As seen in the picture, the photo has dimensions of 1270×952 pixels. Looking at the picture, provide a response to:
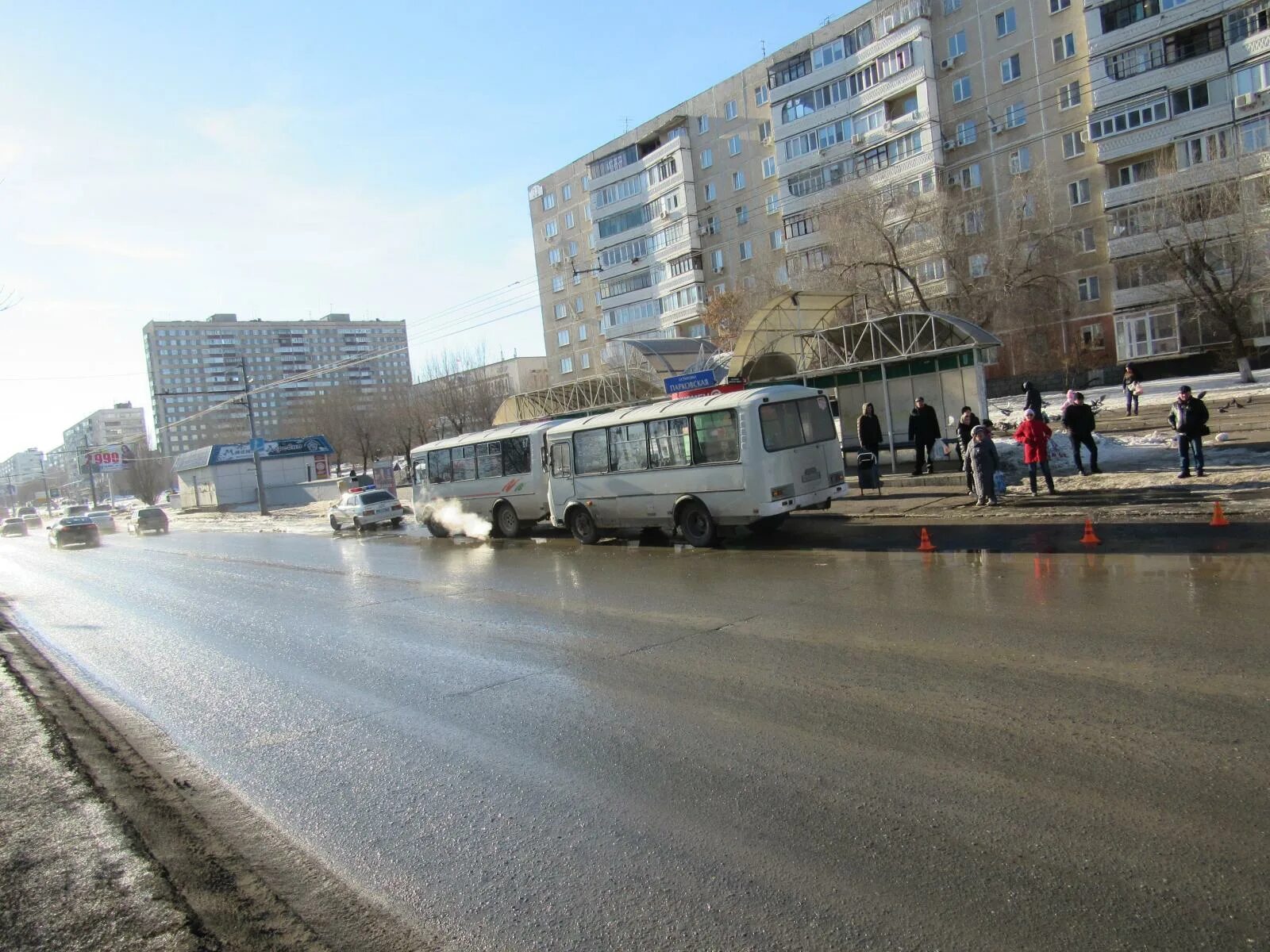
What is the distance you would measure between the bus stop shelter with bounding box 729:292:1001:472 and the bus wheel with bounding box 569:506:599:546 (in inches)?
297

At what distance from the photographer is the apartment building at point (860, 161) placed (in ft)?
140

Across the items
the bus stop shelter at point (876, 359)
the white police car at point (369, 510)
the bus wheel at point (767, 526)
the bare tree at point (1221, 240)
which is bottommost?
the bus wheel at point (767, 526)

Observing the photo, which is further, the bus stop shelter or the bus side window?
the bus stop shelter

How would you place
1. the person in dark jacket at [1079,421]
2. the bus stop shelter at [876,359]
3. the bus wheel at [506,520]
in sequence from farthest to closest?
the bus wheel at [506,520] < the bus stop shelter at [876,359] < the person in dark jacket at [1079,421]

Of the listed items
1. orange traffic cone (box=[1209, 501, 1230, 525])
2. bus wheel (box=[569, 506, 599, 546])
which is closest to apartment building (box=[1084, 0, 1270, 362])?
orange traffic cone (box=[1209, 501, 1230, 525])

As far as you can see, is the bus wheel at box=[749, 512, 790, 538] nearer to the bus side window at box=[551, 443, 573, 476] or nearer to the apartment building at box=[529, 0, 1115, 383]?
the bus side window at box=[551, 443, 573, 476]

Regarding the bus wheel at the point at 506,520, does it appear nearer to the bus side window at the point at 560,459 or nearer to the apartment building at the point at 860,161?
the bus side window at the point at 560,459

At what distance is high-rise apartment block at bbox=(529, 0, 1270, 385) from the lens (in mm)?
38000

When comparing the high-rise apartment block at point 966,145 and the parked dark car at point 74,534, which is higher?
the high-rise apartment block at point 966,145

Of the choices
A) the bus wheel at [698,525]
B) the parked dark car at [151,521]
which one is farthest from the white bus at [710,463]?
the parked dark car at [151,521]

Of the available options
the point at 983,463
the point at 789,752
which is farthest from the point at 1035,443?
the point at 789,752

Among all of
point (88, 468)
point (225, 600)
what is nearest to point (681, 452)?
point (225, 600)

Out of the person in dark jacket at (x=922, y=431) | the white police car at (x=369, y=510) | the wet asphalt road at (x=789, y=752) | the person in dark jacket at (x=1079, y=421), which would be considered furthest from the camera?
the white police car at (x=369, y=510)

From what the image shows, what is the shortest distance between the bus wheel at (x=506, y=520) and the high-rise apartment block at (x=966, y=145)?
10.1m
